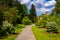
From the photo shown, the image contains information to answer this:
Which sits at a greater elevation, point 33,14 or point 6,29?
point 6,29

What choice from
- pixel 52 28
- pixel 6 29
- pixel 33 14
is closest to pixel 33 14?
pixel 33 14

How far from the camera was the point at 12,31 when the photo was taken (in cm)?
2644

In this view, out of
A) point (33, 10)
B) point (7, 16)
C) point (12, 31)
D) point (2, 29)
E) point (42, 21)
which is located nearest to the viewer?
point (2, 29)

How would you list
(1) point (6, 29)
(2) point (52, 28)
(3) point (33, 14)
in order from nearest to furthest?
1. (1) point (6, 29)
2. (2) point (52, 28)
3. (3) point (33, 14)

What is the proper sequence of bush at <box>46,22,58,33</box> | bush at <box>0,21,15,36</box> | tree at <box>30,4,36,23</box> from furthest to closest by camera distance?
1. tree at <box>30,4,36,23</box>
2. bush at <box>46,22,58,33</box>
3. bush at <box>0,21,15,36</box>

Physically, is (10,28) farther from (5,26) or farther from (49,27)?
(49,27)

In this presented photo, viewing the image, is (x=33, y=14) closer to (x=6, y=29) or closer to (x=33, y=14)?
(x=33, y=14)

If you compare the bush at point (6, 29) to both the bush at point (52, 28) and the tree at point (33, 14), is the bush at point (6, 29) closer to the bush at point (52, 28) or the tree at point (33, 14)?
the bush at point (52, 28)

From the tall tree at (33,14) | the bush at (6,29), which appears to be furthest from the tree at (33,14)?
the bush at (6,29)

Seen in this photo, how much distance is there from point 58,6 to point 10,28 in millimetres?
33202

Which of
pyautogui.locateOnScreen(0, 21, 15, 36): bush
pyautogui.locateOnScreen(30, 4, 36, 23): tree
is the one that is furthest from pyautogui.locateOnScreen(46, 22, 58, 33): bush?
pyautogui.locateOnScreen(30, 4, 36, 23): tree

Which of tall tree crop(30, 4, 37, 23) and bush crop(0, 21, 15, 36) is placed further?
tall tree crop(30, 4, 37, 23)

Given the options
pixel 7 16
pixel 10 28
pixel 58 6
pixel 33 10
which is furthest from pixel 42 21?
pixel 33 10

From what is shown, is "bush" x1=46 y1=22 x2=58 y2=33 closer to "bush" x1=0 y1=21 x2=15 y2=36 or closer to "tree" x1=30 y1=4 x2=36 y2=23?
"bush" x1=0 y1=21 x2=15 y2=36
